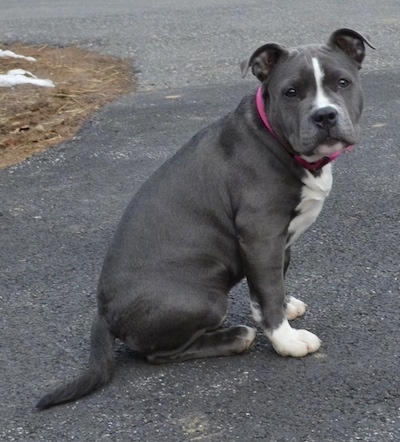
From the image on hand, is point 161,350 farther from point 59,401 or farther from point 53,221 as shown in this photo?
point 53,221

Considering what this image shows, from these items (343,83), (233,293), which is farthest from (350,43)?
(233,293)

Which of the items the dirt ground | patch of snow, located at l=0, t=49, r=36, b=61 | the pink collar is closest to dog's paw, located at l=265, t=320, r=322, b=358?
the pink collar

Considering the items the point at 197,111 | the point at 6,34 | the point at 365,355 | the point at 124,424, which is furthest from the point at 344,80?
the point at 6,34

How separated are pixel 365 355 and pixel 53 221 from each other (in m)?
2.65

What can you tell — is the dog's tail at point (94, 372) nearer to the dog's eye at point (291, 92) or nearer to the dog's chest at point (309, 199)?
the dog's chest at point (309, 199)

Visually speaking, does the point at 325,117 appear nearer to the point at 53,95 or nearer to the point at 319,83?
the point at 319,83

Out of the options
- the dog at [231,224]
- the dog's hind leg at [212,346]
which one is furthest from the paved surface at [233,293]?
the dog at [231,224]

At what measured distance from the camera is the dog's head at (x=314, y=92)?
13.5ft

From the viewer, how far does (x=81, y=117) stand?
8328mm

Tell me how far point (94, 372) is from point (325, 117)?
146 cm

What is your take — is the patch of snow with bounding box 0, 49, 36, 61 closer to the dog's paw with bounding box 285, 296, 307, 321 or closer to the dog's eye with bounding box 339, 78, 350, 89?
the dog's paw with bounding box 285, 296, 307, 321

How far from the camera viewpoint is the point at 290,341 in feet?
14.3

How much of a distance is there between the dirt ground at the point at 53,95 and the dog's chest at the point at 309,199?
350cm

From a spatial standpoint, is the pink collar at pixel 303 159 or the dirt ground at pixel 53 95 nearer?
the pink collar at pixel 303 159
